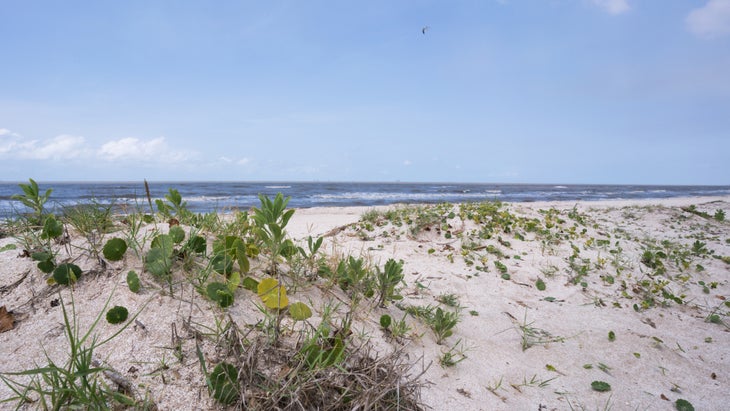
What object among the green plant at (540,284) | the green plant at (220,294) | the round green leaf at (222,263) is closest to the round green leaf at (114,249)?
the round green leaf at (222,263)

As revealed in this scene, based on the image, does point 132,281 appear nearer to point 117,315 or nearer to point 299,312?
point 117,315

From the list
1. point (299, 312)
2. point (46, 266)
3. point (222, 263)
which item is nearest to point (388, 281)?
point (299, 312)

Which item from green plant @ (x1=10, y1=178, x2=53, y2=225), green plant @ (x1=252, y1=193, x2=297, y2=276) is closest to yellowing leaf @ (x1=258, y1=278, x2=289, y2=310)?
green plant @ (x1=252, y1=193, x2=297, y2=276)

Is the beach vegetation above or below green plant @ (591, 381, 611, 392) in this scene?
above

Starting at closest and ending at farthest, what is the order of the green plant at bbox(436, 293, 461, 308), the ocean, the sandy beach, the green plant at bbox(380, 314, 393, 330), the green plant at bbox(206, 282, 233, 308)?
1. the sandy beach
2. the green plant at bbox(206, 282, 233, 308)
3. the green plant at bbox(380, 314, 393, 330)
4. the green plant at bbox(436, 293, 461, 308)
5. the ocean

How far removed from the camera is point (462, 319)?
10.2 feet

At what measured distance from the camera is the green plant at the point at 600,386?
7.86 feet

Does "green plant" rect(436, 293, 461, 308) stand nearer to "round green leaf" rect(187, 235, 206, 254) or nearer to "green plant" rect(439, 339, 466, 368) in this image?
"green plant" rect(439, 339, 466, 368)

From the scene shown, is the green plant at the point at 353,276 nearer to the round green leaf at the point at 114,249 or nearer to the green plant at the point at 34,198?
the round green leaf at the point at 114,249

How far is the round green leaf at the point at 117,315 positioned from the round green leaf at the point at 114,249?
0.49 meters

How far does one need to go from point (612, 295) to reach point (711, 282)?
181 cm

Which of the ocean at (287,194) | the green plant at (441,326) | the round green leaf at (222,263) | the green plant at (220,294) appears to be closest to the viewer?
the green plant at (220,294)

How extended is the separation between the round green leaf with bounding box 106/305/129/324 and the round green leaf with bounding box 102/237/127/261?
0.49 meters

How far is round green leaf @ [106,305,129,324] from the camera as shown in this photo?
175 centimetres
